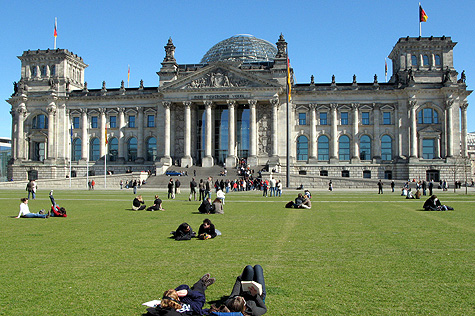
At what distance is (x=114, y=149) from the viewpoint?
8406cm

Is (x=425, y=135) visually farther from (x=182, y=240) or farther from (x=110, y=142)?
(x=182, y=240)

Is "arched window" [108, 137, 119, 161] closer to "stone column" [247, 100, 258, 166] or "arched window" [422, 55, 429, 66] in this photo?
"stone column" [247, 100, 258, 166]

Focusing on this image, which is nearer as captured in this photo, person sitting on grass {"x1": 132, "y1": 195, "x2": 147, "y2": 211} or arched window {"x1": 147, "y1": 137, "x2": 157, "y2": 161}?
person sitting on grass {"x1": 132, "y1": 195, "x2": 147, "y2": 211}

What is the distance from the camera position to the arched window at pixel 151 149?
82.3 m

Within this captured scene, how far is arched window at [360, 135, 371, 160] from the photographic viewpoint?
7806cm

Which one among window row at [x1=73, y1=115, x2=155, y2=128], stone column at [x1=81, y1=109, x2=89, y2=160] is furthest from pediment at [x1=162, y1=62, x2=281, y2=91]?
stone column at [x1=81, y1=109, x2=89, y2=160]

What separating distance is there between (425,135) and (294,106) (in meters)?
22.1

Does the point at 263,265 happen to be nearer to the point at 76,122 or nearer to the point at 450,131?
the point at 450,131

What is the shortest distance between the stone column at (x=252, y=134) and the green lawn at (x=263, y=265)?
53936 mm

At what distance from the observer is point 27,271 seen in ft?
36.3

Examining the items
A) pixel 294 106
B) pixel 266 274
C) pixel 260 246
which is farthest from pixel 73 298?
pixel 294 106

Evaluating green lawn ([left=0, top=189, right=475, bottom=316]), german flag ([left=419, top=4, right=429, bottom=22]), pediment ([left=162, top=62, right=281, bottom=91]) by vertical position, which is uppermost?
german flag ([left=419, top=4, right=429, bottom=22])

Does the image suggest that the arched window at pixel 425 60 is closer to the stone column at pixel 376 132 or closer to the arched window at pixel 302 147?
the stone column at pixel 376 132

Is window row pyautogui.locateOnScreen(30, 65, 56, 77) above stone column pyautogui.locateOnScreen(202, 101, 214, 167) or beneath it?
above
